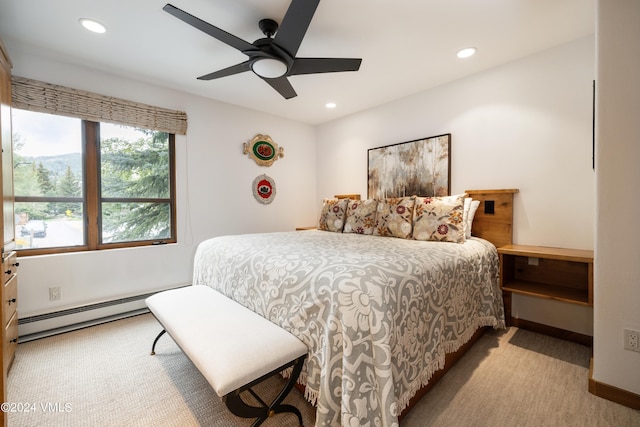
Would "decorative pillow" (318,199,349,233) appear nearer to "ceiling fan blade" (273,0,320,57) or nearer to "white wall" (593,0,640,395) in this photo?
"ceiling fan blade" (273,0,320,57)

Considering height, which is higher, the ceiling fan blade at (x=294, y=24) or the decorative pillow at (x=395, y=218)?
the ceiling fan blade at (x=294, y=24)

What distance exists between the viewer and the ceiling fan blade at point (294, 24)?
137cm

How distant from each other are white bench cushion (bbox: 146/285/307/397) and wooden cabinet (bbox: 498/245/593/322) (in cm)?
194

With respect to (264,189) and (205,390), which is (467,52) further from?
(205,390)

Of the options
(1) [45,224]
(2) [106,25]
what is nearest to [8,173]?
(1) [45,224]

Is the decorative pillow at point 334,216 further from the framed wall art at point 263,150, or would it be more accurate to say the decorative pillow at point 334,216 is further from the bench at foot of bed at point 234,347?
the bench at foot of bed at point 234,347

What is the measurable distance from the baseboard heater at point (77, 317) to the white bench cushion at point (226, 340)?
1282 mm

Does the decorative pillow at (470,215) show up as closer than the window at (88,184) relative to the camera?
No

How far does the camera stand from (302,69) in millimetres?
1993

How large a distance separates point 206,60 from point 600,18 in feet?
9.36

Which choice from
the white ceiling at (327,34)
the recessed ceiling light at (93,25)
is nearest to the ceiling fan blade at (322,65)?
the white ceiling at (327,34)

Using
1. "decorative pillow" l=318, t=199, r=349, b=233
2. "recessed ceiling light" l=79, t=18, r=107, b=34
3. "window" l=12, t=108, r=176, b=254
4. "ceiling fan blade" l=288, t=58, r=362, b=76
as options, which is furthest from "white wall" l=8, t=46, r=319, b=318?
"ceiling fan blade" l=288, t=58, r=362, b=76

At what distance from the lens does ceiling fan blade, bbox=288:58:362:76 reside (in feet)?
6.03

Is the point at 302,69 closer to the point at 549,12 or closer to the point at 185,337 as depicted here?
the point at 549,12
